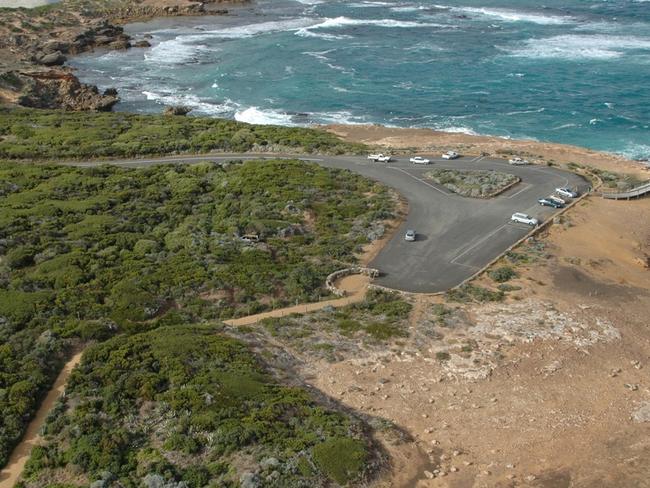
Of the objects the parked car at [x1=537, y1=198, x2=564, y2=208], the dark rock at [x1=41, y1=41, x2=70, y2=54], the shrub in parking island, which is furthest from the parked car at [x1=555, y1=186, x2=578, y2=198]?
the dark rock at [x1=41, y1=41, x2=70, y2=54]

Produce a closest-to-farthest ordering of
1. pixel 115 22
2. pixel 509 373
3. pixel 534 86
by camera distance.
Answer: pixel 509 373 → pixel 534 86 → pixel 115 22

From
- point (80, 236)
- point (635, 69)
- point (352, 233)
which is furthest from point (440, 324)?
point (635, 69)

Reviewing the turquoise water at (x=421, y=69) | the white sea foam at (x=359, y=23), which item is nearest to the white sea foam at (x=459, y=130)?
the turquoise water at (x=421, y=69)

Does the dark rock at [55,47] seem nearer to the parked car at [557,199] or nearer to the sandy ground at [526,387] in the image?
the parked car at [557,199]

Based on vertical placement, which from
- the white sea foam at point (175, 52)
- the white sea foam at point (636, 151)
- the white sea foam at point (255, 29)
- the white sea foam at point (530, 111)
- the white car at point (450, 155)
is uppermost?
the white sea foam at point (255, 29)

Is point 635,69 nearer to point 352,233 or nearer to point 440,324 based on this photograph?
point 352,233

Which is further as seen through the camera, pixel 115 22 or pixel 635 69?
pixel 115 22

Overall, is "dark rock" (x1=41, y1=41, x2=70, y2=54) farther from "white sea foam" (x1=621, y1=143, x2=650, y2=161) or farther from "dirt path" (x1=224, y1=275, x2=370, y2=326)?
"dirt path" (x1=224, y1=275, x2=370, y2=326)
